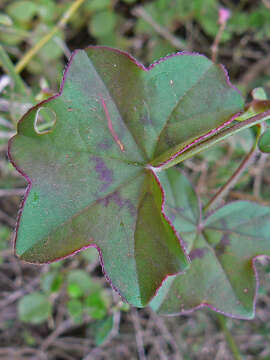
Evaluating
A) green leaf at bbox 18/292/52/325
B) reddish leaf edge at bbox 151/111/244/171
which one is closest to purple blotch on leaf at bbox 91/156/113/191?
reddish leaf edge at bbox 151/111/244/171

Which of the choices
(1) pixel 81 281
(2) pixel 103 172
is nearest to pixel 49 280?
(1) pixel 81 281

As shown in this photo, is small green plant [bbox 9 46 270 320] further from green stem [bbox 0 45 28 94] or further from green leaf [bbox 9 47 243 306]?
green stem [bbox 0 45 28 94]

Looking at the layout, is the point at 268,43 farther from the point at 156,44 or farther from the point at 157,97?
the point at 157,97

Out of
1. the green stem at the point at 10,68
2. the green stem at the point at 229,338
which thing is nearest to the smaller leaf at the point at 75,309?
the green stem at the point at 229,338

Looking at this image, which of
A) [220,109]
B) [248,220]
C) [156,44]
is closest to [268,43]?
[156,44]

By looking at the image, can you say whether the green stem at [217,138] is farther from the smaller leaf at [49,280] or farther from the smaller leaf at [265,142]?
the smaller leaf at [49,280]

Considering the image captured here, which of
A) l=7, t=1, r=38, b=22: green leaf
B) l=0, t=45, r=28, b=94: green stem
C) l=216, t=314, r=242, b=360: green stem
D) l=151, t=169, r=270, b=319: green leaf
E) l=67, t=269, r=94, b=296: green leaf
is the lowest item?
l=216, t=314, r=242, b=360: green stem

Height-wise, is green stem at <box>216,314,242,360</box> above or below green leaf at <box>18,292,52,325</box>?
below
